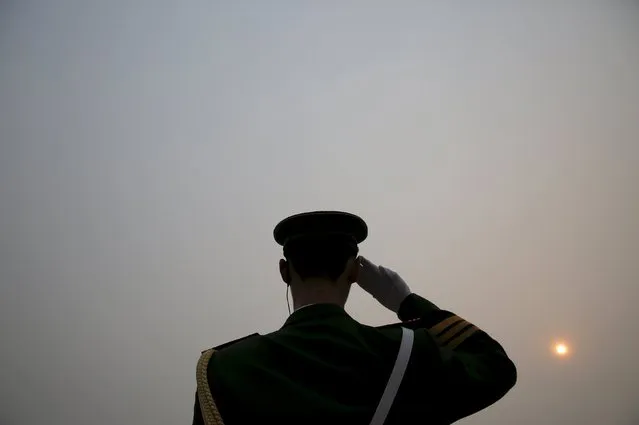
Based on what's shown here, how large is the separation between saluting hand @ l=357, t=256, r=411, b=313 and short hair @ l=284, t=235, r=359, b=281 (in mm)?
160

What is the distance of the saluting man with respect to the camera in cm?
72

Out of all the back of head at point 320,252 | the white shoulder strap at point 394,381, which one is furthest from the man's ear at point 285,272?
the white shoulder strap at point 394,381

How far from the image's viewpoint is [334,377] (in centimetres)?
74

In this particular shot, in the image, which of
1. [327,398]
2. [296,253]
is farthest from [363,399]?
[296,253]

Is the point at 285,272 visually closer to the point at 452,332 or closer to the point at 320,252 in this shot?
the point at 320,252

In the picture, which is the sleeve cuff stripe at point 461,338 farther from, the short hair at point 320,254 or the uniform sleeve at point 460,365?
the short hair at point 320,254

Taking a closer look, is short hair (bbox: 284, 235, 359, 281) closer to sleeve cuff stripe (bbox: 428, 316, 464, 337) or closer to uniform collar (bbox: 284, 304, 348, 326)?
uniform collar (bbox: 284, 304, 348, 326)

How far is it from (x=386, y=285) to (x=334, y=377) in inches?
15.7

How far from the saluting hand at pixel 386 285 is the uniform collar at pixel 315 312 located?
25 cm

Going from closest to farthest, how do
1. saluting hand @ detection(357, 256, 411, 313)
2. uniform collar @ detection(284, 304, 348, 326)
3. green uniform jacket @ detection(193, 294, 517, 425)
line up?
green uniform jacket @ detection(193, 294, 517, 425) → uniform collar @ detection(284, 304, 348, 326) → saluting hand @ detection(357, 256, 411, 313)

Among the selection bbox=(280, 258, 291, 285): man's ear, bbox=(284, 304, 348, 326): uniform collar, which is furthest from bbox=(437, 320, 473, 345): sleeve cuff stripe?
bbox=(280, 258, 291, 285): man's ear

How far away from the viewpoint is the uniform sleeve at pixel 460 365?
785mm

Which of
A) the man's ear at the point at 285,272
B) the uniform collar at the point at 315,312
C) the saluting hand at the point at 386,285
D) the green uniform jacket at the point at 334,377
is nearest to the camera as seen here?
the green uniform jacket at the point at 334,377

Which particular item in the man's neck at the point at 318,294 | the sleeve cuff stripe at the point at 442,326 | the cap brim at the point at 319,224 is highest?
the cap brim at the point at 319,224
